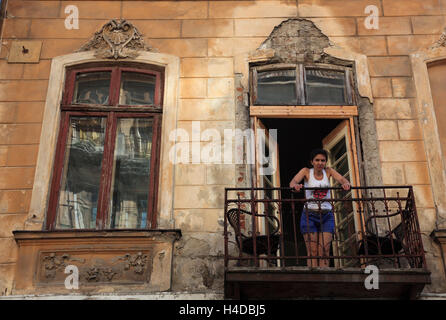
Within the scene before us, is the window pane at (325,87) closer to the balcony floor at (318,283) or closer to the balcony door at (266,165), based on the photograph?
the balcony door at (266,165)

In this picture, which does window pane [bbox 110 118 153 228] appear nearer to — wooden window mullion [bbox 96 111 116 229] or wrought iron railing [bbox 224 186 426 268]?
wooden window mullion [bbox 96 111 116 229]

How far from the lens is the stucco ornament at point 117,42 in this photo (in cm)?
798

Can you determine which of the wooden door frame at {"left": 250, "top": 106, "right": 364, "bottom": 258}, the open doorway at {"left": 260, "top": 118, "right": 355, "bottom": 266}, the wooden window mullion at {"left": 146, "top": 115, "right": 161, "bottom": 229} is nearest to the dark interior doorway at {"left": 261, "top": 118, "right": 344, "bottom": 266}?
the open doorway at {"left": 260, "top": 118, "right": 355, "bottom": 266}

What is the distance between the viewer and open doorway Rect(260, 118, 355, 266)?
739 cm

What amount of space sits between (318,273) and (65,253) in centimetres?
265

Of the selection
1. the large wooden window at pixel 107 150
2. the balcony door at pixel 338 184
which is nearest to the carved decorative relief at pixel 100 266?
the large wooden window at pixel 107 150

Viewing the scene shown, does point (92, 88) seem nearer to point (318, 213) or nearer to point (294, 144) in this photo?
point (318, 213)

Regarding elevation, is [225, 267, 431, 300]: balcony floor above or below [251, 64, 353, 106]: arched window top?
below

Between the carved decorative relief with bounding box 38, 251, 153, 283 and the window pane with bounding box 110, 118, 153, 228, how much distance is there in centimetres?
47

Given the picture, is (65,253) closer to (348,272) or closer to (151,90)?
(151,90)

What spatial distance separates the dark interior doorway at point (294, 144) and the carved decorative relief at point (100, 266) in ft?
8.84

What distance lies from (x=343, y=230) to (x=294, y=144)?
2.84 meters

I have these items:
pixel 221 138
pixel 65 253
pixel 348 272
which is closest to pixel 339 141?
pixel 221 138

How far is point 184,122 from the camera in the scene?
24.8 feet
